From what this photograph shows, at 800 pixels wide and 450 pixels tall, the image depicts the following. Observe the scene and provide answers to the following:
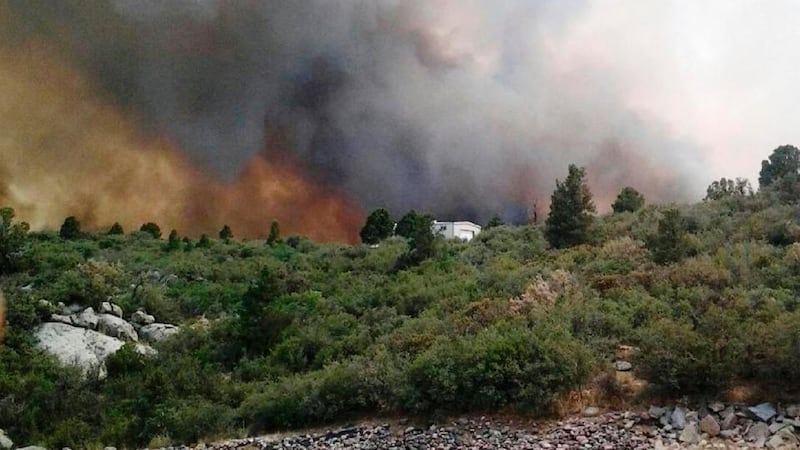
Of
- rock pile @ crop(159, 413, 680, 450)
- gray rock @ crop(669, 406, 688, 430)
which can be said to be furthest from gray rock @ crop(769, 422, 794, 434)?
rock pile @ crop(159, 413, 680, 450)

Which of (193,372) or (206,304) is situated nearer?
(193,372)

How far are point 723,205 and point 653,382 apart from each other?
22748mm

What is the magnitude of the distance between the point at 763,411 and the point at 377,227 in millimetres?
42472

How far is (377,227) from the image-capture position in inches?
2078

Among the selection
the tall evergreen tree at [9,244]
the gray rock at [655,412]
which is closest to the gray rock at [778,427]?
the gray rock at [655,412]

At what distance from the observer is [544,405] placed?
1266 cm

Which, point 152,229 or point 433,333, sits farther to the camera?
point 152,229

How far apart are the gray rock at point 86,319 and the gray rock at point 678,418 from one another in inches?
858

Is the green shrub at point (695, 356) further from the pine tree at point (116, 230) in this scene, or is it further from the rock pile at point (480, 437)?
the pine tree at point (116, 230)

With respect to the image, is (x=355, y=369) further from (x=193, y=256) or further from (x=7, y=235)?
(x=193, y=256)

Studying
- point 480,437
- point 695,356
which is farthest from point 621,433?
point 480,437

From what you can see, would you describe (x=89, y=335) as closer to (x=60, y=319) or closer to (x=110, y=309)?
(x=60, y=319)

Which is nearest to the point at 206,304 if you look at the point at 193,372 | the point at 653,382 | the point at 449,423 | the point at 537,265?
the point at 193,372

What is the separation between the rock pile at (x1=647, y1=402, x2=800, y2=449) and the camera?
1061 centimetres
